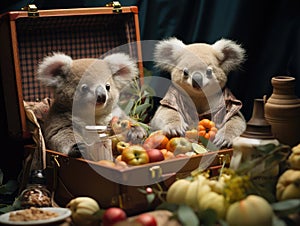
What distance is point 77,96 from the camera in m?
2.07

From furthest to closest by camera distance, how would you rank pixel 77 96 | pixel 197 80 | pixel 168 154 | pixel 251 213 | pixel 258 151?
pixel 197 80 < pixel 77 96 < pixel 168 154 < pixel 258 151 < pixel 251 213

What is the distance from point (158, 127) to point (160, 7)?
553mm

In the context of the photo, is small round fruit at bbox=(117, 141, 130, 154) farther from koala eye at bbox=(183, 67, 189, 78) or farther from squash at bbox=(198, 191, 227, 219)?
squash at bbox=(198, 191, 227, 219)

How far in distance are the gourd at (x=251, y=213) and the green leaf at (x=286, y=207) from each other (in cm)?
4

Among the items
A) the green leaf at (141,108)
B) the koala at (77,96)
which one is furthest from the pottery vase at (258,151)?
the green leaf at (141,108)

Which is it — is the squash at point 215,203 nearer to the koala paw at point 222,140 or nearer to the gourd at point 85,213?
the gourd at point 85,213

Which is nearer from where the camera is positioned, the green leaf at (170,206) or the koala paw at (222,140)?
the green leaf at (170,206)

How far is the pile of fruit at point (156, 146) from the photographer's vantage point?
1882 millimetres

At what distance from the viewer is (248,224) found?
1.48 meters

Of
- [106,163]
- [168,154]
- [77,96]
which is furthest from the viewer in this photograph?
[77,96]

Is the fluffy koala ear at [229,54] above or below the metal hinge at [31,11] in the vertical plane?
below

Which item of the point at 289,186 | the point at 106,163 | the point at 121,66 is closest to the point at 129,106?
the point at 121,66

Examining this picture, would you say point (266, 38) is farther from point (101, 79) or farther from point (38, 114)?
point (38, 114)

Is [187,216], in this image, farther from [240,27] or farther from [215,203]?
[240,27]
